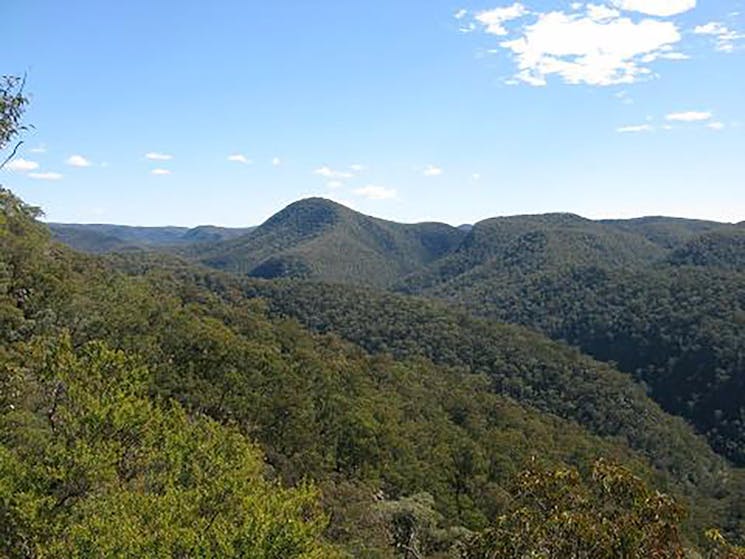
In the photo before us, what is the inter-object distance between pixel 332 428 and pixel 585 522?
203 feet

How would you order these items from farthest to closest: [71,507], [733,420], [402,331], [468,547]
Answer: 1. [402,331]
2. [733,420]
3. [71,507]
4. [468,547]

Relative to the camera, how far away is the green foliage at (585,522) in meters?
15.4

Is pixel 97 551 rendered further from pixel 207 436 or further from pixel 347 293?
pixel 347 293

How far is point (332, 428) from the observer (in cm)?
7562

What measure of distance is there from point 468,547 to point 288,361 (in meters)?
70.1

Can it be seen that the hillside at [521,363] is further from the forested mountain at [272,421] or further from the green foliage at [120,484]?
the green foliage at [120,484]

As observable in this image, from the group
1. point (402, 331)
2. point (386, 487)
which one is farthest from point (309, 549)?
point (402, 331)

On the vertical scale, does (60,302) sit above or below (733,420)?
above

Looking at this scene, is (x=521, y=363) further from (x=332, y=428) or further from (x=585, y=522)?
(x=585, y=522)

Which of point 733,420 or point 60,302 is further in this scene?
point 733,420

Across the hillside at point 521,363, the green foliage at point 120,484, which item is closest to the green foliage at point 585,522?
the green foliage at point 120,484

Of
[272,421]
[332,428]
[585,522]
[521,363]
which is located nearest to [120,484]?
[585,522]

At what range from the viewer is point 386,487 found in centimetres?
7031

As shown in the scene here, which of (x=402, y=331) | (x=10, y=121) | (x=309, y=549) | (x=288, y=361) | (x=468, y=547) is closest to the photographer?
(x=10, y=121)
